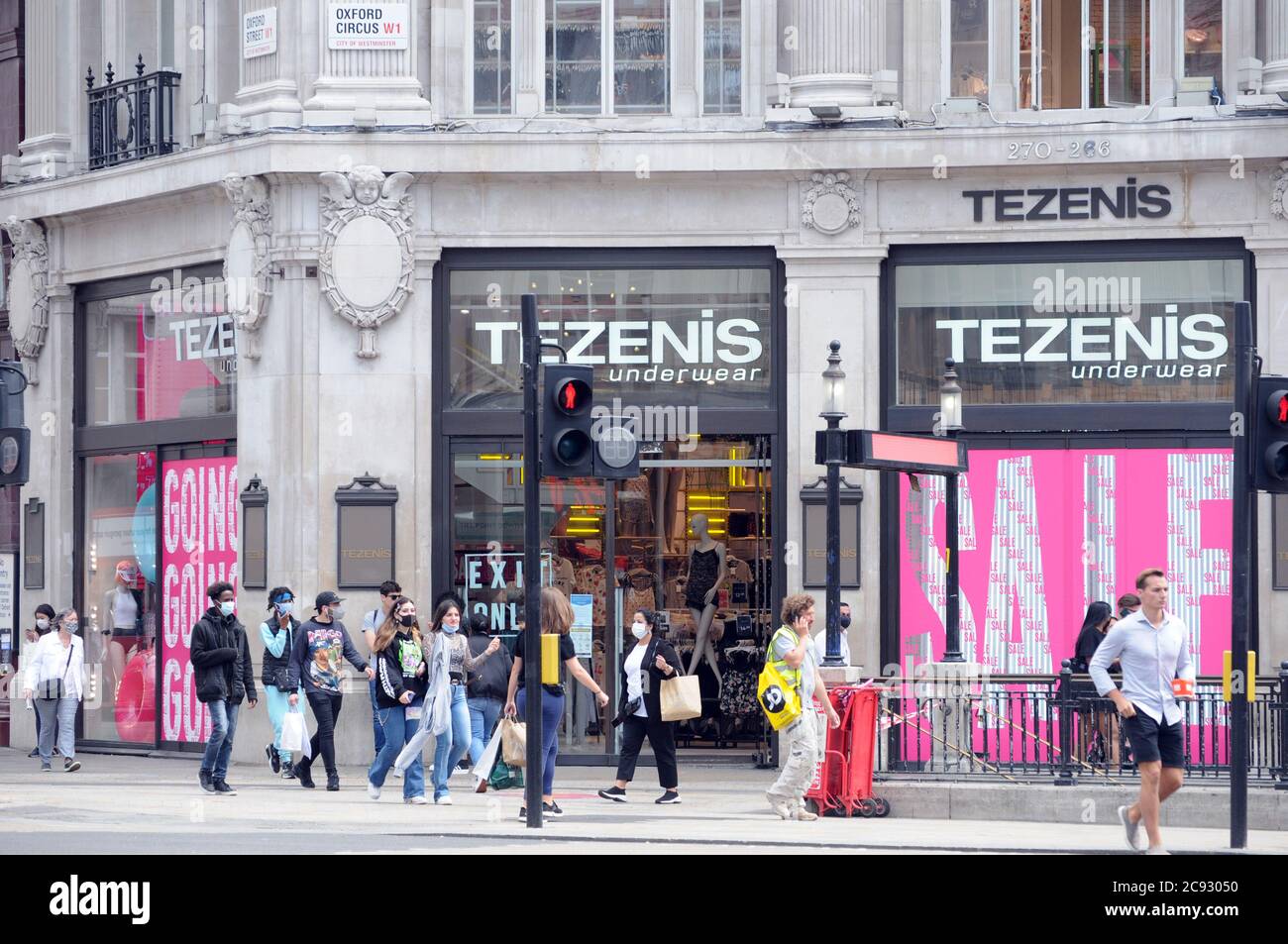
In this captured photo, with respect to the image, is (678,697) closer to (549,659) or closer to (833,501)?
(833,501)

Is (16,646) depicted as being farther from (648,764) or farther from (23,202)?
(648,764)

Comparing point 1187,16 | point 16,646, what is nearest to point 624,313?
point 1187,16

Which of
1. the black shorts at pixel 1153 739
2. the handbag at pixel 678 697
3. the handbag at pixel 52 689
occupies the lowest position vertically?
the handbag at pixel 52 689

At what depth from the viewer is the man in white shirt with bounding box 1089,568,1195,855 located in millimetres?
13445

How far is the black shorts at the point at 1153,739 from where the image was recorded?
1341 cm

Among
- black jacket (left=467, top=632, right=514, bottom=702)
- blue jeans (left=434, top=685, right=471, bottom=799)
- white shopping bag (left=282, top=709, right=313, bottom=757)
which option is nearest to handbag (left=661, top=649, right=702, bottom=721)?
black jacket (left=467, top=632, right=514, bottom=702)

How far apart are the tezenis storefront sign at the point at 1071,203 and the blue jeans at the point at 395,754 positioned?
8055 millimetres

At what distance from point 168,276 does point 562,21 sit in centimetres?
525

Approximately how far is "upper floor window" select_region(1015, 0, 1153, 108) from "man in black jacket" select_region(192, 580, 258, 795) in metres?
9.74

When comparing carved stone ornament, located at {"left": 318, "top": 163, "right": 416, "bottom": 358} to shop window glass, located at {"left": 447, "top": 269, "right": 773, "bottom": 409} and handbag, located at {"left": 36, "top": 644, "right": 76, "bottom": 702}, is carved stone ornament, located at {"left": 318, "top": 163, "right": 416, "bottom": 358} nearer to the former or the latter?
shop window glass, located at {"left": 447, "top": 269, "right": 773, "bottom": 409}

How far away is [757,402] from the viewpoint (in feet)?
71.8

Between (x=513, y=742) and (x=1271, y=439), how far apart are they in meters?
6.84

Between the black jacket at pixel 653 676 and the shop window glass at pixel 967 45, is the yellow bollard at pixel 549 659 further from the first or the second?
the shop window glass at pixel 967 45

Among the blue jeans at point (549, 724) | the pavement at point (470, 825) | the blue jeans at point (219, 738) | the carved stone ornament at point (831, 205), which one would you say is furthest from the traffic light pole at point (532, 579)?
the carved stone ornament at point (831, 205)
